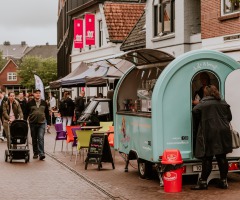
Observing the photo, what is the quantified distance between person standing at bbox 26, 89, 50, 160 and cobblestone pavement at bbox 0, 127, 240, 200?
3.23ft

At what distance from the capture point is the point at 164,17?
26141 millimetres

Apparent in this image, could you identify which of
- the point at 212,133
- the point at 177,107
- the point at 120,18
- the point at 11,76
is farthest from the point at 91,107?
the point at 11,76

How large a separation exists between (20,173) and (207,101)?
200 inches

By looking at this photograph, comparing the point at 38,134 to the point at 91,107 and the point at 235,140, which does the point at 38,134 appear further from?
the point at 235,140

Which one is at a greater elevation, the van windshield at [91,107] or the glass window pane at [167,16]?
the glass window pane at [167,16]

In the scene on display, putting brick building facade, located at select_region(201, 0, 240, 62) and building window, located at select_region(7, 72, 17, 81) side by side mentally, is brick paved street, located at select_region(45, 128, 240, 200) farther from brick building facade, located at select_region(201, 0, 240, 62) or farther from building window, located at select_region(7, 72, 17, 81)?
building window, located at select_region(7, 72, 17, 81)

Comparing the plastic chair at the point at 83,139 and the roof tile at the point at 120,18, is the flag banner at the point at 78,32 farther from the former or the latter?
the plastic chair at the point at 83,139

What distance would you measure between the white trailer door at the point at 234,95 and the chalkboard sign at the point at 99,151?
3.56 meters

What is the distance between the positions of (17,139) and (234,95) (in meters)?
6.94

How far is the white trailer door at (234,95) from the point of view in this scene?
1248 centimetres

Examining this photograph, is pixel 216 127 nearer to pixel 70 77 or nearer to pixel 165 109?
pixel 165 109

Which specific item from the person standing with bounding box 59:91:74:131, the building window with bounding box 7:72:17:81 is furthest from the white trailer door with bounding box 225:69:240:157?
the building window with bounding box 7:72:17:81

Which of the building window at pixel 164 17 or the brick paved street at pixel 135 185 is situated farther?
the building window at pixel 164 17

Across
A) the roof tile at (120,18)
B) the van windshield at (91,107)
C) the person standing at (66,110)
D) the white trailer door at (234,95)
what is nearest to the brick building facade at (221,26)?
the van windshield at (91,107)
